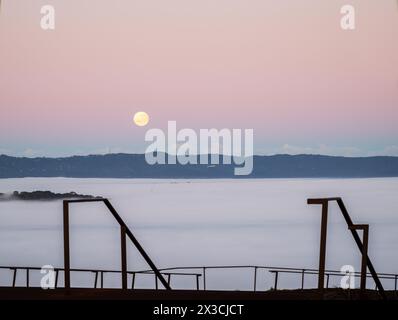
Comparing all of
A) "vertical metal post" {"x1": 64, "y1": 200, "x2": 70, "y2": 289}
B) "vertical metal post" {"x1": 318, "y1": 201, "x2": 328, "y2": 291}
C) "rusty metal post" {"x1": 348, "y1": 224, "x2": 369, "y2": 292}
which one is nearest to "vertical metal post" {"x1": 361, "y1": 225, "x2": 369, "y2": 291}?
"rusty metal post" {"x1": 348, "y1": 224, "x2": 369, "y2": 292}

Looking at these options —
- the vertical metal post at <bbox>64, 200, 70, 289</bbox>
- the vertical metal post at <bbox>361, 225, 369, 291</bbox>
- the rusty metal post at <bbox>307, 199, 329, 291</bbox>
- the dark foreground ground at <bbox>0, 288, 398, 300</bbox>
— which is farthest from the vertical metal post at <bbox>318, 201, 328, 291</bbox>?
the vertical metal post at <bbox>64, 200, 70, 289</bbox>

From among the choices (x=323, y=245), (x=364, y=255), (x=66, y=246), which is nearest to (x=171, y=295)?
(x=66, y=246)

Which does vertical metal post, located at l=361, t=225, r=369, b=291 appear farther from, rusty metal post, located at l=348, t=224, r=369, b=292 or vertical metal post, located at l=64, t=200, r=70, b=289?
vertical metal post, located at l=64, t=200, r=70, b=289

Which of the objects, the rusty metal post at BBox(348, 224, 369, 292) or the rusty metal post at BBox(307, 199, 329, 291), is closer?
the rusty metal post at BBox(307, 199, 329, 291)

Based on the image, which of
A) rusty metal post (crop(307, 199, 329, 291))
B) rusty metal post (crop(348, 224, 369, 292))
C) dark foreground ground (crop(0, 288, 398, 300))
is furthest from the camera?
dark foreground ground (crop(0, 288, 398, 300))

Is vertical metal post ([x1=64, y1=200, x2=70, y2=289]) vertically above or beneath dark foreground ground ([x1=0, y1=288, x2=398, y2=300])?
above

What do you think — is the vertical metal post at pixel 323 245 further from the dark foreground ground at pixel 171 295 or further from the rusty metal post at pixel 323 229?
the dark foreground ground at pixel 171 295

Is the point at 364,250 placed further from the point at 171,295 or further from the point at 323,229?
the point at 171,295

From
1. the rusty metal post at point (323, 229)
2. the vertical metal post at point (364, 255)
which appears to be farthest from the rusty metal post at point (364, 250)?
the rusty metal post at point (323, 229)

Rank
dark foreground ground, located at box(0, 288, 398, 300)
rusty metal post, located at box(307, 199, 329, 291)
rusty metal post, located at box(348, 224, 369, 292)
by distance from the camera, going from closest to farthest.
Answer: rusty metal post, located at box(307, 199, 329, 291) → rusty metal post, located at box(348, 224, 369, 292) → dark foreground ground, located at box(0, 288, 398, 300)
